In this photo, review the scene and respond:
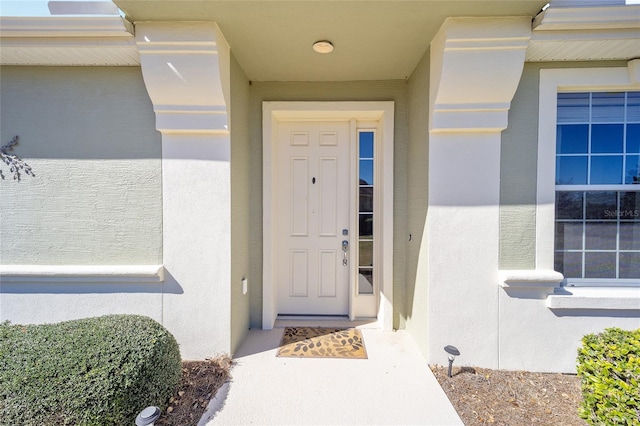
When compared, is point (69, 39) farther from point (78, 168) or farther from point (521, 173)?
point (521, 173)

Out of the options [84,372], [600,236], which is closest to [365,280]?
[600,236]

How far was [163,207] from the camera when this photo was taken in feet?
8.77

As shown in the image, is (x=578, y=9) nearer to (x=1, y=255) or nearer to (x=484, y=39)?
(x=484, y=39)

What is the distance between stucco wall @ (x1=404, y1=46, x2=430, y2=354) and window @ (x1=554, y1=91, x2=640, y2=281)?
4.22 ft

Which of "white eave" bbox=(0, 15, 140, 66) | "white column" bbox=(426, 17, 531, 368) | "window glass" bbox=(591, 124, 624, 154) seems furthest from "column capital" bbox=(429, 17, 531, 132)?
"white eave" bbox=(0, 15, 140, 66)

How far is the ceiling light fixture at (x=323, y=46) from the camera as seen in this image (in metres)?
2.50

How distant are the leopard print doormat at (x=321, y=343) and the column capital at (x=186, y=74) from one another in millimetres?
2267

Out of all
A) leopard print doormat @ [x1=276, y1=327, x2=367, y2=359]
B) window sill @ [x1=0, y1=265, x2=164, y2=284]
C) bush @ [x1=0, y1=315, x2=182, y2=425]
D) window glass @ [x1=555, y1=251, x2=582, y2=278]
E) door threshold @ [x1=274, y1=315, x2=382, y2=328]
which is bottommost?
leopard print doormat @ [x1=276, y1=327, x2=367, y2=359]

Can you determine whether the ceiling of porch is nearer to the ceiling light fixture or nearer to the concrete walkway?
the ceiling light fixture

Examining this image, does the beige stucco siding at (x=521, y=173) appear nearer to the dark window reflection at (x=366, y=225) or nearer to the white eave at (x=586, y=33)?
the white eave at (x=586, y=33)

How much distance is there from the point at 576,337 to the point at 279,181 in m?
3.43

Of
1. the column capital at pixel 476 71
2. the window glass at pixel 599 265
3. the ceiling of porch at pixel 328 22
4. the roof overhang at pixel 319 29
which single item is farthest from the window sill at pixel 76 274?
the window glass at pixel 599 265

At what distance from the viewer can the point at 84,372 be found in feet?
5.81

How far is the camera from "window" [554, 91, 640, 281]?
2.68 meters
